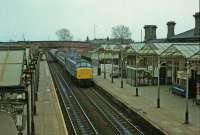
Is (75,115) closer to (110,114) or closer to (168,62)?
(110,114)

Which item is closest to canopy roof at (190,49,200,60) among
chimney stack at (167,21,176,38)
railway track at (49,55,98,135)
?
railway track at (49,55,98,135)

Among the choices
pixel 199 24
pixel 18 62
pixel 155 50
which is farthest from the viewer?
pixel 199 24

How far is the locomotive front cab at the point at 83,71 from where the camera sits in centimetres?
4694

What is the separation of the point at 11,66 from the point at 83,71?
109 ft

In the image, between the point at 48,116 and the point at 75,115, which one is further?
the point at 75,115

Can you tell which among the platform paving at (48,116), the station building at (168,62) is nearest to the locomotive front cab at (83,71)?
the station building at (168,62)

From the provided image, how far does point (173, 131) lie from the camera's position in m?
23.2

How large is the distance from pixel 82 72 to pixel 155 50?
966 cm

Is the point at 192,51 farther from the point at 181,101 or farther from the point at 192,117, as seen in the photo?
the point at 192,117

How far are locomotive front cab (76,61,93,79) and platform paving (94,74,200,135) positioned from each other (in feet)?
14.4

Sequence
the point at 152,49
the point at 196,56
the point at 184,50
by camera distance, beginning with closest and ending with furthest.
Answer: the point at 196,56 → the point at 184,50 → the point at 152,49

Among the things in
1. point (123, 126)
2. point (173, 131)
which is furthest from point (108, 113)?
point (173, 131)

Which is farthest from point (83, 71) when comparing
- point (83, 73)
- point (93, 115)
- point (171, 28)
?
point (171, 28)

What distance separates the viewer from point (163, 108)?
3069cm
